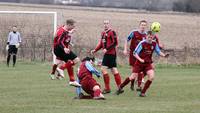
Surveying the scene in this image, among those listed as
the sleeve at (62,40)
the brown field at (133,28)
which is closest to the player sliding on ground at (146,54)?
the sleeve at (62,40)

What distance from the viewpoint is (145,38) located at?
18.4 m

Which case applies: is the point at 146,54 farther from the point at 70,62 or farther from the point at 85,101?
the point at 70,62

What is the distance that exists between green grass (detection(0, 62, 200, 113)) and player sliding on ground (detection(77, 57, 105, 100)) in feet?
1.05

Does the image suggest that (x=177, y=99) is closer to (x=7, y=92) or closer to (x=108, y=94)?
(x=108, y=94)

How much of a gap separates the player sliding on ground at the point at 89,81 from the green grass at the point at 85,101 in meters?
0.32

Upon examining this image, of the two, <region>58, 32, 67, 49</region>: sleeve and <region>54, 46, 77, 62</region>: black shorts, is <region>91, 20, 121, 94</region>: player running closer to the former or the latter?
<region>58, 32, 67, 49</region>: sleeve

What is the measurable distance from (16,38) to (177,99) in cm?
1496

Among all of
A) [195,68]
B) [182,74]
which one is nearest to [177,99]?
[182,74]

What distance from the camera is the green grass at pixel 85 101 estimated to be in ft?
48.8

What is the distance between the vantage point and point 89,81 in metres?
Result: 17.1

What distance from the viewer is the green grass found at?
14875 millimetres

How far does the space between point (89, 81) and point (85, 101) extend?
2.30 ft

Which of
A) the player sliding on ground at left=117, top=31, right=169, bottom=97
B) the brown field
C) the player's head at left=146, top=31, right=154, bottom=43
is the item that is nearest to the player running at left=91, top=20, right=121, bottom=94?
the player sliding on ground at left=117, top=31, right=169, bottom=97

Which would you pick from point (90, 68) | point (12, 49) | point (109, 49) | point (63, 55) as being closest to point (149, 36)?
point (90, 68)
